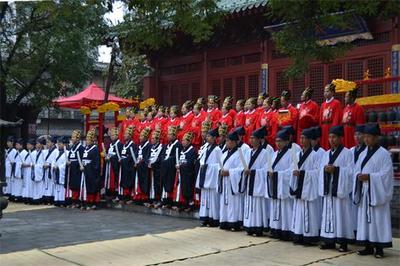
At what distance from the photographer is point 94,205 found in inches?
540

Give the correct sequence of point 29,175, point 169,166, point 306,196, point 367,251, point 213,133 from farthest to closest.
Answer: point 29,175 < point 169,166 < point 213,133 < point 306,196 < point 367,251

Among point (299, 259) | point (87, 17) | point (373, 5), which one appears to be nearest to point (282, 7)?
point (373, 5)

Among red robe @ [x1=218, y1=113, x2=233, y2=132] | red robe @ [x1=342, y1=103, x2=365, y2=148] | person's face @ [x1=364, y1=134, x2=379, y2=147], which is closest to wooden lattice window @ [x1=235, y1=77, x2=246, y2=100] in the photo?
red robe @ [x1=218, y1=113, x2=233, y2=132]

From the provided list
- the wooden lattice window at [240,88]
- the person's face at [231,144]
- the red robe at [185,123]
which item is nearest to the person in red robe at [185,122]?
the red robe at [185,123]

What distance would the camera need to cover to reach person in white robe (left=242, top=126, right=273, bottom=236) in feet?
30.6

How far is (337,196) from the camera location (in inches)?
318

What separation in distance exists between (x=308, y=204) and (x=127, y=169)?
5652 mm

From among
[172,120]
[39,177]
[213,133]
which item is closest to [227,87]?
[172,120]

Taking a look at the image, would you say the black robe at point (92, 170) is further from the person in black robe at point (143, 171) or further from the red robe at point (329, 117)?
the red robe at point (329, 117)

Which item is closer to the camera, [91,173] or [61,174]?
[91,173]

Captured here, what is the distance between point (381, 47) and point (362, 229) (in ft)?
15.4

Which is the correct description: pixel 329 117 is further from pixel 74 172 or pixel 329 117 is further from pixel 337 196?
pixel 74 172

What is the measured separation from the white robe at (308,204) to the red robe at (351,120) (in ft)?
3.52

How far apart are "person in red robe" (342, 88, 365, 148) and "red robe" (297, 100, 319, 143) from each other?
0.70m
